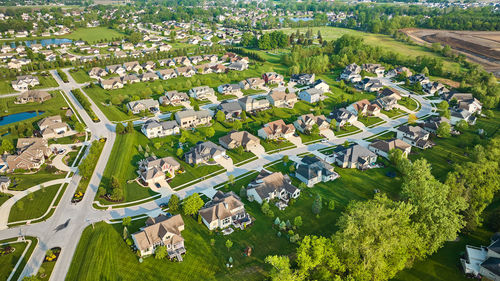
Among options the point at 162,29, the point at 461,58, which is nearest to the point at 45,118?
the point at 162,29

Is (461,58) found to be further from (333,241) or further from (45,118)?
(45,118)

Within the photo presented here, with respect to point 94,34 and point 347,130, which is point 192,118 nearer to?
point 347,130

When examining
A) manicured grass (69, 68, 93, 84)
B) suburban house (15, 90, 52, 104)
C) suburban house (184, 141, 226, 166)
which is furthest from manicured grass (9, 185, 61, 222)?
manicured grass (69, 68, 93, 84)

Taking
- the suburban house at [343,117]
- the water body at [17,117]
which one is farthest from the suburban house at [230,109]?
the water body at [17,117]

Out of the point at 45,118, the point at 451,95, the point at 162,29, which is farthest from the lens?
the point at 162,29

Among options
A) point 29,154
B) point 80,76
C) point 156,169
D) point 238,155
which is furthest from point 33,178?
point 80,76

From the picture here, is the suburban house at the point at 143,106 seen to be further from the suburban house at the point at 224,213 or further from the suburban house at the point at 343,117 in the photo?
the suburban house at the point at 343,117
